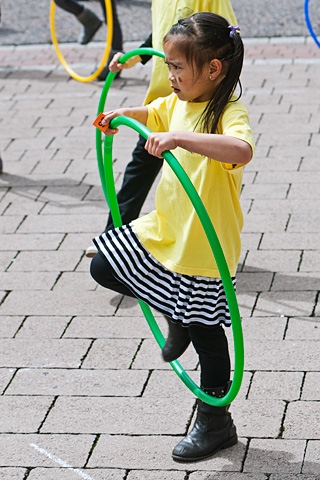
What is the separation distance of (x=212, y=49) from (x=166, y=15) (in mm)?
1555

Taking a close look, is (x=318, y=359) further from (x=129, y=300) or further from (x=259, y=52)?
(x=259, y=52)

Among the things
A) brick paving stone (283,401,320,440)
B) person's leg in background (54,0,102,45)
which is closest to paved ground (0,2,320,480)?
brick paving stone (283,401,320,440)

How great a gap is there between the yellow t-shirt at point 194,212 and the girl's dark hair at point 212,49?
4 centimetres

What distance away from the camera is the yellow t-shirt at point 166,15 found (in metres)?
4.87

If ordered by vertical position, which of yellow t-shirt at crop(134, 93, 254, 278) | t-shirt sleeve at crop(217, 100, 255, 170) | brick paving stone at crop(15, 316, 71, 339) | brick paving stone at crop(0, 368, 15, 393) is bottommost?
brick paving stone at crop(15, 316, 71, 339)

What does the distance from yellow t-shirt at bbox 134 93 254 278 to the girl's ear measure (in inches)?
4.8

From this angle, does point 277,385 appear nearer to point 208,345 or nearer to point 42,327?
point 208,345

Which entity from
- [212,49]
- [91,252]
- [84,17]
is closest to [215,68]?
[212,49]

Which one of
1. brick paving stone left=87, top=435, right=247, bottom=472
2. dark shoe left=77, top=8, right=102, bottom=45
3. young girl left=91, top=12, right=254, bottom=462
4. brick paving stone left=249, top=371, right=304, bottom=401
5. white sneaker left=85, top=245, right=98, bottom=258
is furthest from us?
dark shoe left=77, top=8, right=102, bottom=45

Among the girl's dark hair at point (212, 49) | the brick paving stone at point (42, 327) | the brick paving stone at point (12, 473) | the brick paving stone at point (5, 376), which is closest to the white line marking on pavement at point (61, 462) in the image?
the brick paving stone at point (12, 473)

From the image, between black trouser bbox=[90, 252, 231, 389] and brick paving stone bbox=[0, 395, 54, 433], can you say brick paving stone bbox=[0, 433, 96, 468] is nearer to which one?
brick paving stone bbox=[0, 395, 54, 433]

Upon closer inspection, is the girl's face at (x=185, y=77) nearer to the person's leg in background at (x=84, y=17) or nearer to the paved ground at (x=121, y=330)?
the paved ground at (x=121, y=330)

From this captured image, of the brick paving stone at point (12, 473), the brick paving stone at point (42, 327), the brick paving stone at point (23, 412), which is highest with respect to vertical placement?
the brick paving stone at point (12, 473)

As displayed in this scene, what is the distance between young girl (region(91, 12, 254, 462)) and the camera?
136 inches
